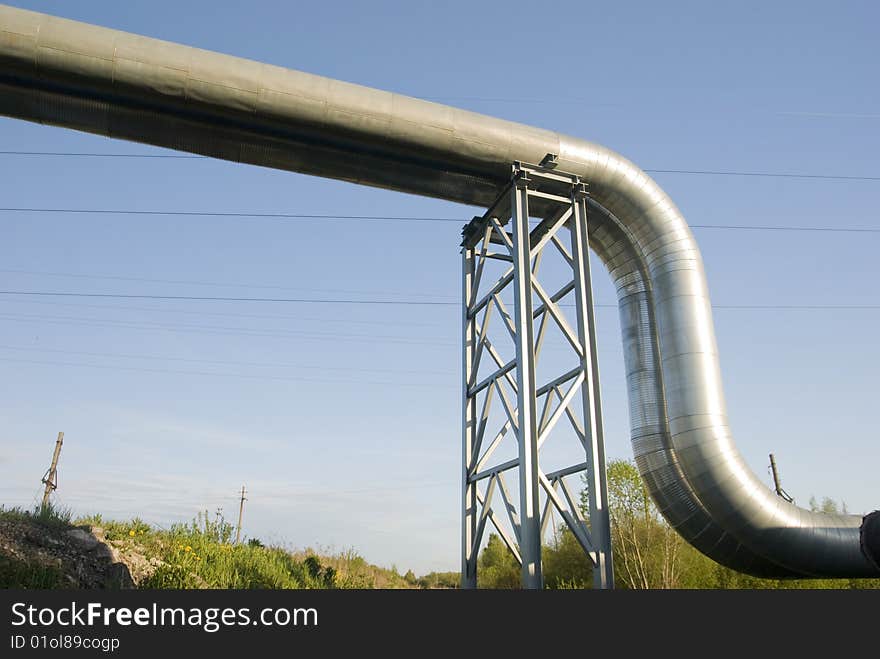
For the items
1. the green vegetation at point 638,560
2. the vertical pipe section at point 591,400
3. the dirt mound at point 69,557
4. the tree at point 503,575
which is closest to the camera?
the vertical pipe section at point 591,400

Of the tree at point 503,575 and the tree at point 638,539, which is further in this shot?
the tree at point 503,575

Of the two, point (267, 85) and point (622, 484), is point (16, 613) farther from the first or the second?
point (622, 484)

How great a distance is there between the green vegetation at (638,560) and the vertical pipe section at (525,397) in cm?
1340

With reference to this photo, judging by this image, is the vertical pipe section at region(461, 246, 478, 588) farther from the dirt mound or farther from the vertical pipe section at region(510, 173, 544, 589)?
the dirt mound

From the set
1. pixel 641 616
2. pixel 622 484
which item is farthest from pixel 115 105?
pixel 622 484

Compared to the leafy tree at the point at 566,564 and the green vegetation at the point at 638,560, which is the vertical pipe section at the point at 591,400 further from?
the leafy tree at the point at 566,564

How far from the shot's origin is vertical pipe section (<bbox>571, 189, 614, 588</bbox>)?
846 centimetres

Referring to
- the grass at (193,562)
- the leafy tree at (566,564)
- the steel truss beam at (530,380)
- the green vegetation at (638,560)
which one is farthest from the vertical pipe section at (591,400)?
the leafy tree at (566,564)

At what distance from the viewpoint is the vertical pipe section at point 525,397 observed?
318 inches

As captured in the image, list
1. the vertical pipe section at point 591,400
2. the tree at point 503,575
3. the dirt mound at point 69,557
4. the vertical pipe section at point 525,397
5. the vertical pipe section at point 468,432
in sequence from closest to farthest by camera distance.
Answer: the vertical pipe section at point 525,397, the vertical pipe section at point 591,400, the dirt mound at point 69,557, the vertical pipe section at point 468,432, the tree at point 503,575

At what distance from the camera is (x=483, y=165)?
9.52 m

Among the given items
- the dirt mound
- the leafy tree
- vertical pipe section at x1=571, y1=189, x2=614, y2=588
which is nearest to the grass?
the dirt mound

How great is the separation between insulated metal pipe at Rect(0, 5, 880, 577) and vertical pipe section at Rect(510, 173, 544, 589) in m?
0.92

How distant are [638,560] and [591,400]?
1482 centimetres
